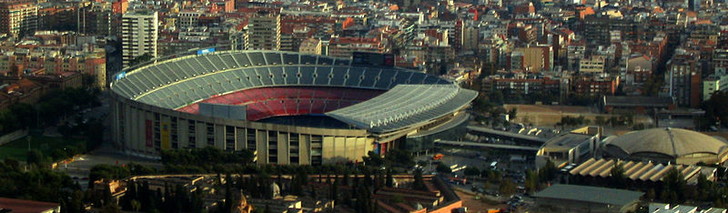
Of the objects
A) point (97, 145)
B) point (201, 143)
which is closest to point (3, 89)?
point (97, 145)

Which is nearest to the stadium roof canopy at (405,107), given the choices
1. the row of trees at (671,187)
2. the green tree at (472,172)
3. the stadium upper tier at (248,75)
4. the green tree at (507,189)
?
the stadium upper tier at (248,75)

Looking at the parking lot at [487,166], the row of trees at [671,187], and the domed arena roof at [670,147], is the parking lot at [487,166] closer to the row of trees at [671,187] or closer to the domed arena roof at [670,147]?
the row of trees at [671,187]

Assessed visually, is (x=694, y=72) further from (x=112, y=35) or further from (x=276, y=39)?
(x=112, y=35)

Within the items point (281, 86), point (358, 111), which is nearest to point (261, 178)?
point (358, 111)

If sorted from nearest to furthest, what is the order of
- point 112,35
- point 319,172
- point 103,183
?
point 103,183, point 319,172, point 112,35

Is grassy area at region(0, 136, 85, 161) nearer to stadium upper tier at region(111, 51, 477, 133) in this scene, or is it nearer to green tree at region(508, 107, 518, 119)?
stadium upper tier at region(111, 51, 477, 133)

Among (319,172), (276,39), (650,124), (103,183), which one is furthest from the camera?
(276,39)

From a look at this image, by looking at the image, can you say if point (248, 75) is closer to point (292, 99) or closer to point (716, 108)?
point (292, 99)
